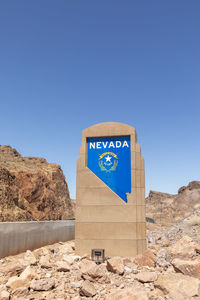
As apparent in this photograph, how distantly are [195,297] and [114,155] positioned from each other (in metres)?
7.68

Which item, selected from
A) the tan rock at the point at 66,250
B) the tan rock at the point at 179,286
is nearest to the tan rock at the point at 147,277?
the tan rock at the point at 179,286

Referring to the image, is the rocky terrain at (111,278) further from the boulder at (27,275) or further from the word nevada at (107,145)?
the word nevada at (107,145)

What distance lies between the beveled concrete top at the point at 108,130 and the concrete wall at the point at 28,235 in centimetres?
617

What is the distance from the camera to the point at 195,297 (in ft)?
23.8

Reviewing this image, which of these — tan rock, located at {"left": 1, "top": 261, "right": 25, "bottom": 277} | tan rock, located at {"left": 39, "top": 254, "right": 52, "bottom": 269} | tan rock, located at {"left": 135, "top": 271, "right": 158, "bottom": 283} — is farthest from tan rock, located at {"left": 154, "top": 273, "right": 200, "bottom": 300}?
tan rock, located at {"left": 1, "top": 261, "right": 25, "bottom": 277}

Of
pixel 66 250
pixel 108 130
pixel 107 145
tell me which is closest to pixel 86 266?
pixel 66 250

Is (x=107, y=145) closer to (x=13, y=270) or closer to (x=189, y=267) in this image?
(x=189, y=267)

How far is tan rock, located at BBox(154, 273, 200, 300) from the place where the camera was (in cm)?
743

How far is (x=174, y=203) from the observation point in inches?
4193

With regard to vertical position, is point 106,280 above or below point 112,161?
below

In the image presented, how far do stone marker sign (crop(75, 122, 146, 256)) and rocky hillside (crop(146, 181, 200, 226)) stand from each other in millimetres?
82247

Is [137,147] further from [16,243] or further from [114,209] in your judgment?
[16,243]

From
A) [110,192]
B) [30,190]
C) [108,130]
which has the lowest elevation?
[110,192]

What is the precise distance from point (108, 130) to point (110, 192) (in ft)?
11.0
